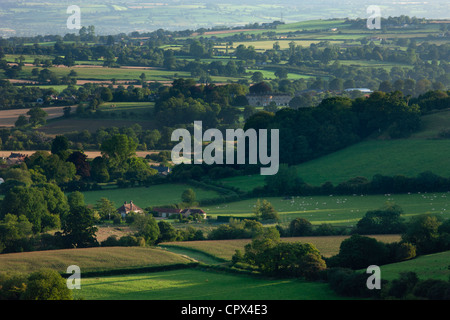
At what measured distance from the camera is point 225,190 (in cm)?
6138

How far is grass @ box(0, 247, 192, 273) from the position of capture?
125 feet

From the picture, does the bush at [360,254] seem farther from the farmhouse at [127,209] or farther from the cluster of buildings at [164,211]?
the farmhouse at [127,209]

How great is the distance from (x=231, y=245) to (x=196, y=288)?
396 inches

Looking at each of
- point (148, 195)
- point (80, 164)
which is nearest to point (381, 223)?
point (148, 195)

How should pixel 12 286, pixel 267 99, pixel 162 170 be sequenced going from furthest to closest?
pixel 267 99
pixel 162 170
pixel 12 286

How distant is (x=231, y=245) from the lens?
44062 mm

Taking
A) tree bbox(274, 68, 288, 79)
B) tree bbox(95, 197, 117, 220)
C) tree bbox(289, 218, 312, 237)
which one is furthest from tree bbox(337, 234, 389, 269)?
tree bbox(274, 68, 288, 79)

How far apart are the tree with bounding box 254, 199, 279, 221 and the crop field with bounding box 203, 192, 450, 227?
53 centimetres

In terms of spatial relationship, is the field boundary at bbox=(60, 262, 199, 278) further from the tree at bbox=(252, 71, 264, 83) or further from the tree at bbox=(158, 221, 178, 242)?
the tree at bbox=(252, 71, 264, 83)

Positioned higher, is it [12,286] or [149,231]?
[12,286]

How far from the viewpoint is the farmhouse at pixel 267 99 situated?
107 m

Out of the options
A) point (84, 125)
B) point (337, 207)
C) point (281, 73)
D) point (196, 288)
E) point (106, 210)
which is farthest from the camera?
point (281, 73)

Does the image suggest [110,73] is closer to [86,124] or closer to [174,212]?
[86,124]

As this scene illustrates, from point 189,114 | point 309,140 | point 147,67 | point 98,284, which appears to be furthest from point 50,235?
point 147,67
